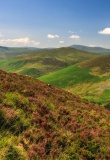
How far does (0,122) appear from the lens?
10.7 metres

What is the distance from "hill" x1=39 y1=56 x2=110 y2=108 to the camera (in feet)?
360

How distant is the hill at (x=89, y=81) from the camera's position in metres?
110

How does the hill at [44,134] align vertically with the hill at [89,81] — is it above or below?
above

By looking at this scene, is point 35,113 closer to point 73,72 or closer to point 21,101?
point 21,101

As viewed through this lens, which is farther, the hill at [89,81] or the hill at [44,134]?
the hill at [89,81]

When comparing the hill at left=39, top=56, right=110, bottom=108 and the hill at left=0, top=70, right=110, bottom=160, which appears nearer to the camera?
the hill at left=0, top=70, right=110, bottom=160

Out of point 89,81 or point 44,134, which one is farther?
point 89,81

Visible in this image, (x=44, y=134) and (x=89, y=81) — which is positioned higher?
(x=44, y=134)

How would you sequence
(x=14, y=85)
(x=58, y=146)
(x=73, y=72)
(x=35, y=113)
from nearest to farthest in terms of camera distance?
(x=58, y=146) → (x=35, y=113) → (x=14, y=85) → (x=73, y=72)

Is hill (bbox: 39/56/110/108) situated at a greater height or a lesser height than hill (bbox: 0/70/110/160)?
lesser

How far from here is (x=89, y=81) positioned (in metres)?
137

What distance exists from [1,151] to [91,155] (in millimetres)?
4686

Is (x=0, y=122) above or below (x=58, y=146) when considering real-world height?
above

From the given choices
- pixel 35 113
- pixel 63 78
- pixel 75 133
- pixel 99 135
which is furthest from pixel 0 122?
pixel 63 78
